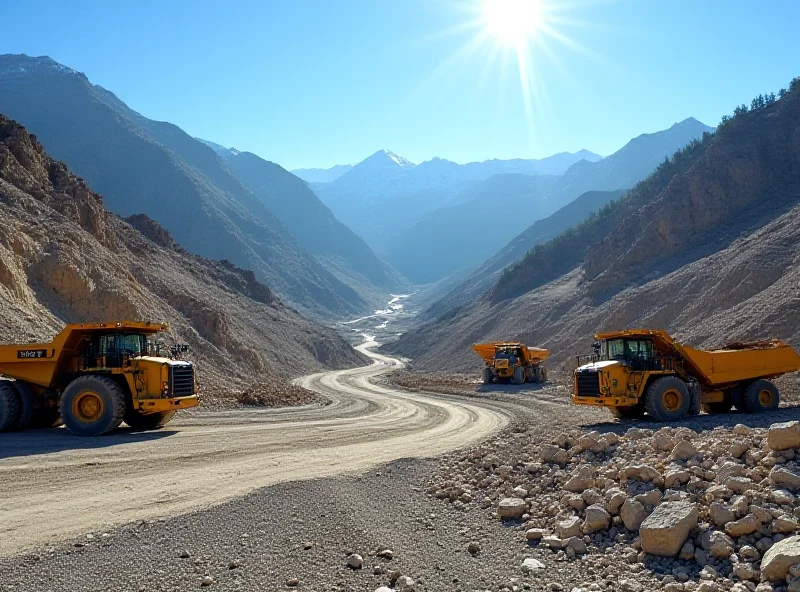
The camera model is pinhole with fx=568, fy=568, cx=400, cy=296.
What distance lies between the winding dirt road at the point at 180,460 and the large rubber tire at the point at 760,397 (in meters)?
6.93

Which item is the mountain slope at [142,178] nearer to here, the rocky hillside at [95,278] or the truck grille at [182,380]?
the rocky hillside at [95,278]

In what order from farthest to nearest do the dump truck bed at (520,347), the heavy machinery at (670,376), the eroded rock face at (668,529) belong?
the dump truck bed at (520,347)
the heavy machinery at (670,376)
the eroded rock face at (668,529)

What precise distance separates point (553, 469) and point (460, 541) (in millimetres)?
2444

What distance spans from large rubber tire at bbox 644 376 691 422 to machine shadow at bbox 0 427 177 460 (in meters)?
12.2

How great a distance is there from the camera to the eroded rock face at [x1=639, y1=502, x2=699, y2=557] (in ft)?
18.8

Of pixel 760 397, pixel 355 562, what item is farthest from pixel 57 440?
pixel 760 397

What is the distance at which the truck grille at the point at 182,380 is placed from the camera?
587 inches

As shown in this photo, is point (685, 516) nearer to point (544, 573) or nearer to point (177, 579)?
point (544, 573)

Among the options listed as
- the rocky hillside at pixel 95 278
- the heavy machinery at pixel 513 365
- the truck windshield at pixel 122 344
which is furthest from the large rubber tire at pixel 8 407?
the heavy machinery at pixel 513 365

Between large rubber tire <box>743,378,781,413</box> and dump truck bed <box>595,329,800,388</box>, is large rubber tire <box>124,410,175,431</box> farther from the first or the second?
large rubber tire <box>743,378,781,413</box>

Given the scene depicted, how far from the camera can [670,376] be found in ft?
48.8

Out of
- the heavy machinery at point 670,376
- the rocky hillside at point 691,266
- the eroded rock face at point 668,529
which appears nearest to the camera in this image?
the eroded rock face at point 668,529

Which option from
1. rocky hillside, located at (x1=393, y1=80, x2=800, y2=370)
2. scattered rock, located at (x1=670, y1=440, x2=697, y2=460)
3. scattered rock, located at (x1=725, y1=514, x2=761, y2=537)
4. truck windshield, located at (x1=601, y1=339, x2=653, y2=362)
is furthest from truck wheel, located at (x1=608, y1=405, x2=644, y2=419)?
rocky hillside, located at (x1=393, y1=80, x2=800, y2=370)

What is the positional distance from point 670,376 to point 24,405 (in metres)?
16.6
